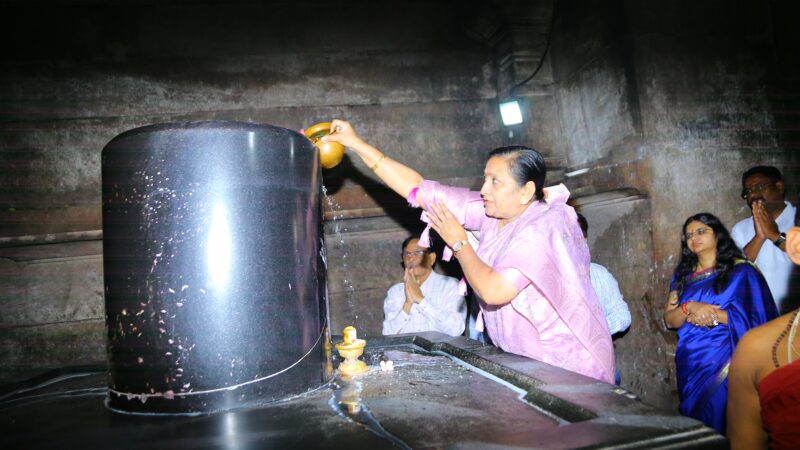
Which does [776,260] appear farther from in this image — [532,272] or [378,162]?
[378,162]

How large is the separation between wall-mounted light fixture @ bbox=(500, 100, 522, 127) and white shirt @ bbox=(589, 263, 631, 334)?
1.69 m

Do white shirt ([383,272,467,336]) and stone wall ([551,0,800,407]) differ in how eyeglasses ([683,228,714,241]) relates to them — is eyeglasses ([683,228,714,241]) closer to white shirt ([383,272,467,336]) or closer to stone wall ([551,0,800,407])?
stone wall ([551,0,800,407])

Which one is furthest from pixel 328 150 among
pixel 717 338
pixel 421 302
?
pixel 717 338

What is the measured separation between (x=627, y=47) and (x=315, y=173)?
10.5ft

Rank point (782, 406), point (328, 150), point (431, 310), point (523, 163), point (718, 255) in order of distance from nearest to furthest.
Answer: point (782, 406) → point (523, 163) → point (328, 150) → point (718, 255) → point (431, 310)

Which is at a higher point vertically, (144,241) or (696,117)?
(696,117)

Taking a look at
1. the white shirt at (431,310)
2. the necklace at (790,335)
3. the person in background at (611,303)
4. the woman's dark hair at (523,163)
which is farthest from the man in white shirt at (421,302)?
the necklace at (790,335)

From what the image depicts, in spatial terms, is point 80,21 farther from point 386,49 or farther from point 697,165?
point 697,165

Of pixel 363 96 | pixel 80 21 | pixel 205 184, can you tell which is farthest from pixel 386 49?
pixel 205 184

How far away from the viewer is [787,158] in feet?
13.1

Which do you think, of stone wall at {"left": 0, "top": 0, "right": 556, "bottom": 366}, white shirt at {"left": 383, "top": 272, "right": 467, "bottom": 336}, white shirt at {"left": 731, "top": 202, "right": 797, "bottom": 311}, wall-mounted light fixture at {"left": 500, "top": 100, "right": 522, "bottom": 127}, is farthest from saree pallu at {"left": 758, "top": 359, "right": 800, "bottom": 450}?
wall-mounted light fixture at {"left": 500, "top": 100, "right": 522, "bottom": 127}

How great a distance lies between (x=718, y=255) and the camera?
3441 mm

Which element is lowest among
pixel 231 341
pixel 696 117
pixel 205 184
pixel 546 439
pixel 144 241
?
pixel 546 439

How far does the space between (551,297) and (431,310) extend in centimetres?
214
